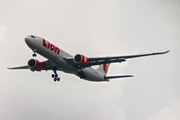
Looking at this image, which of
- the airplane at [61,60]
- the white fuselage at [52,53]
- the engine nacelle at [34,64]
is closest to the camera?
the white fuselage at [52,53]

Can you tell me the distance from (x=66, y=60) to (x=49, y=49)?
368 centimetres

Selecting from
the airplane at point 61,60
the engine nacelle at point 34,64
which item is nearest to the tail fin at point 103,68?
the airplane at point 61,60

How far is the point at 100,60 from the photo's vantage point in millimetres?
35000

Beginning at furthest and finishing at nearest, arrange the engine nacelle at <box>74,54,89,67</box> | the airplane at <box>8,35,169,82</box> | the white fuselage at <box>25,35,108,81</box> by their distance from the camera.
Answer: the engine nacelle at <box>74,54,89,67</box> < the airplane at <box>8,35,169,82</box> < the white fuselage at <box>25,35,108,81</box>

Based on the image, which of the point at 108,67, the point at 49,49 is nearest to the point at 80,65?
the point at 49,49

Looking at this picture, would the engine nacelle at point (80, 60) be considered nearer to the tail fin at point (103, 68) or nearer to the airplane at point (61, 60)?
the airplane at point (61, 60)

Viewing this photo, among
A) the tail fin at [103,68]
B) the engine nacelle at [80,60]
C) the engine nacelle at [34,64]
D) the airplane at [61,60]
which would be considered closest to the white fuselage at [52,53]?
the airplane at [61,60]

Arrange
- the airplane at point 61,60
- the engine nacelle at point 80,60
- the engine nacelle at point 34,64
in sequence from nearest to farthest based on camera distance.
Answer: the airplane at point 61,60
the engine nacelle at point 80,60
the engine nacelle at point 34,64

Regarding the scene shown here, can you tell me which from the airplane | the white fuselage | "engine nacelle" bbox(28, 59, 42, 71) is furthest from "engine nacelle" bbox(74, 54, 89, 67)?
"engine nacelle" bbox(28, 59, 42, 71)

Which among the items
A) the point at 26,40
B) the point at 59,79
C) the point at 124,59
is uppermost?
the point at 26,40

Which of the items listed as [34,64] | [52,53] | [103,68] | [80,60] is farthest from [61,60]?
[103,68]

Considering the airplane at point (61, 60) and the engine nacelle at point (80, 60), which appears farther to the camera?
the engine nacelle at point (80, 60)

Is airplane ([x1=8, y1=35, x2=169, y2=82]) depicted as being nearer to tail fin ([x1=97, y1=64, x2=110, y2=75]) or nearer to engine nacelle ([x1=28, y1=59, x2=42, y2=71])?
engine nacelle ([x1=28, y1=59, x2=42, y2=71])

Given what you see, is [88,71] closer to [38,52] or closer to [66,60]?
[66,60]
